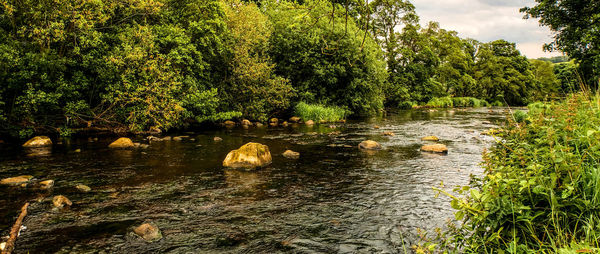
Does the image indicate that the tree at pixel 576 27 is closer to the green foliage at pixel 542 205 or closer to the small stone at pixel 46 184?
the green foliage at pixel 542 205

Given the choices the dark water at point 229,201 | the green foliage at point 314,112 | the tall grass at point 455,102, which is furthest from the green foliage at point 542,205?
the tall grass at point 455,102

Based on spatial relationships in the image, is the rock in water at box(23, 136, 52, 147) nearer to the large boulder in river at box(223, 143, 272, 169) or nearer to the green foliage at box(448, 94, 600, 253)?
the large boulder in river at box(223, 143, 272, 169)

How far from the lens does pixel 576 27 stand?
2400 centimetres

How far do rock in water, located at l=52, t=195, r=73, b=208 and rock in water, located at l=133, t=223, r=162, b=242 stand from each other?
103 inches

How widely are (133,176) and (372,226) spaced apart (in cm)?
771

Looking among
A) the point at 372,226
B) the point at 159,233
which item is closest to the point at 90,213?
the point at 159,233

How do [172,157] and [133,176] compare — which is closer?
[133,176]

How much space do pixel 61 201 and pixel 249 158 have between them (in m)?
5.58

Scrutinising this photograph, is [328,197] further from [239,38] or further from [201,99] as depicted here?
[239,38]

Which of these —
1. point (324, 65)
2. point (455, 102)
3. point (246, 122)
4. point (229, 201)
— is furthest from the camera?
point (455, 102)

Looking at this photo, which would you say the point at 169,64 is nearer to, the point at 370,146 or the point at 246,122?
the point at 246,122

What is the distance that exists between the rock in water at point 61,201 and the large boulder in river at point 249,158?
16.2 feet

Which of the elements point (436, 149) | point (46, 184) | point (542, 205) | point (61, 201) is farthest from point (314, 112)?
point (542, 205)

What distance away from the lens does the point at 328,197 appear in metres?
8.30
